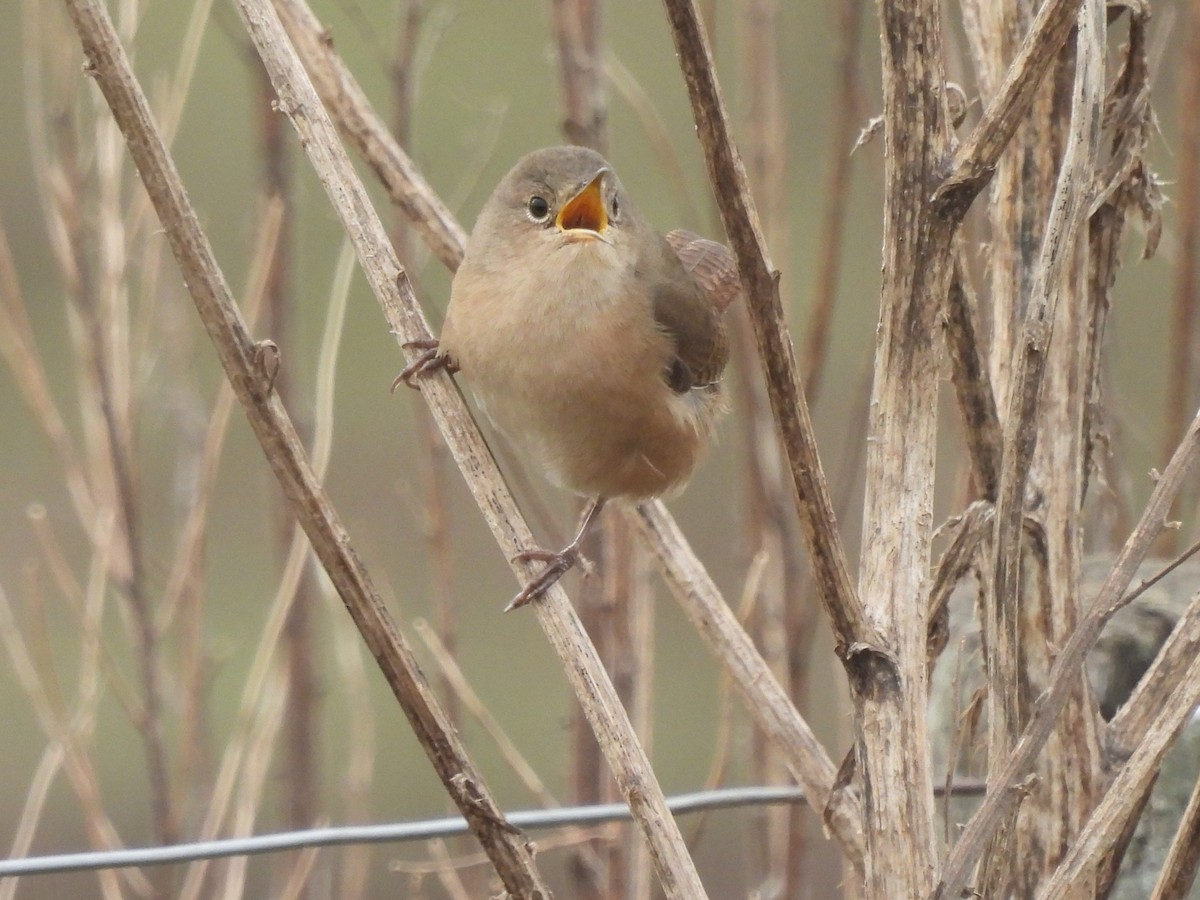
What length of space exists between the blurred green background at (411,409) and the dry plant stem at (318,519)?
14.8 ft

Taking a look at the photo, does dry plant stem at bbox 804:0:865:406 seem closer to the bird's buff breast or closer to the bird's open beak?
the bird's buff breast

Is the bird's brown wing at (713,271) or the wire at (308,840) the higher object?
the bird's brown wing at (713,271)

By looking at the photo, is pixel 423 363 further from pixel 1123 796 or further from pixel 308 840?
pixel 1123 796

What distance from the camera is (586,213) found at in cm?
268

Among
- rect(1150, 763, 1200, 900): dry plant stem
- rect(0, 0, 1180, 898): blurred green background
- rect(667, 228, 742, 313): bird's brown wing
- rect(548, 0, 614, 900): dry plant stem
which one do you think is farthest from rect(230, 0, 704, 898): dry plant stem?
rect(0, 0, 1180, 898): blurred green background

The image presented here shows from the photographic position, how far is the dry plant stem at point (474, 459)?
1675 mm

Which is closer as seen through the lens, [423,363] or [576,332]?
[423,363]

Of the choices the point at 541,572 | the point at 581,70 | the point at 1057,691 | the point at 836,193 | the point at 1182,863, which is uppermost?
the point at 581,70

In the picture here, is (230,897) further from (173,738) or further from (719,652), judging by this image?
(173,738)

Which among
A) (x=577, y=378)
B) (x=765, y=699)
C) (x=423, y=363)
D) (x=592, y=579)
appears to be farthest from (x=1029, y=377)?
(x=592, y=579)

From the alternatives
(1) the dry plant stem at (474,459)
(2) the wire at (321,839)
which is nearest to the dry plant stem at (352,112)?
(1) the dry plant stem at (474,459)

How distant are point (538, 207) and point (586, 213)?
0.29ft

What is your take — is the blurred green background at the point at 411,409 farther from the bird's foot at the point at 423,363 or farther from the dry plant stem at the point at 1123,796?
the dry plant stem at the point at 1123,796

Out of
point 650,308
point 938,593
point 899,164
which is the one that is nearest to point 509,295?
point 650,308
